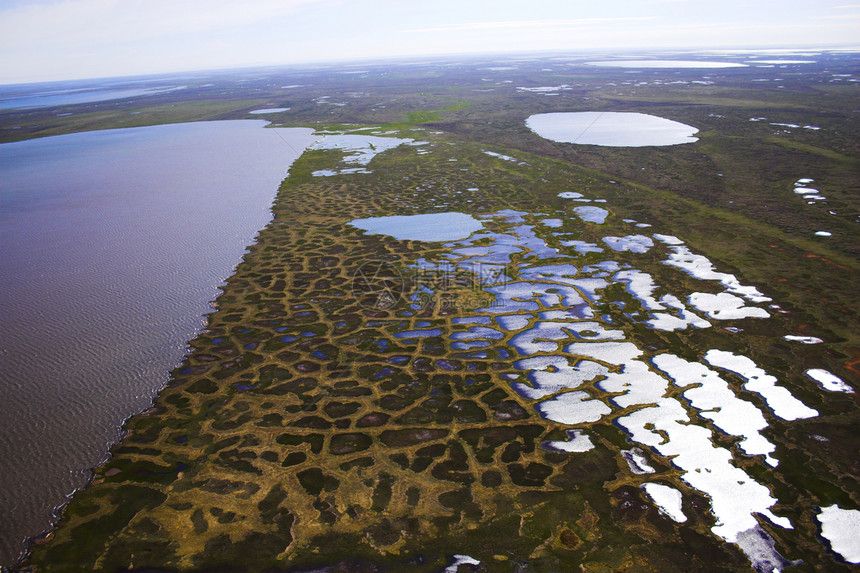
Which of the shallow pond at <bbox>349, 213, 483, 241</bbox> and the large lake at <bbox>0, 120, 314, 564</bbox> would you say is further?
the shallow pond at <bbox>349, 213, 483, 241</bbox>

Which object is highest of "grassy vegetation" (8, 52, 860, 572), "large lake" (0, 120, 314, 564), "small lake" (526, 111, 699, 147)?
"small lake" (526, 111, 699, 147)

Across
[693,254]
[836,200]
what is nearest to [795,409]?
[693,254]

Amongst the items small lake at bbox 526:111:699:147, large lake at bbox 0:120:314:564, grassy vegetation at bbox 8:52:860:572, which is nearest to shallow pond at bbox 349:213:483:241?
grassy vegetation at bbox 8:52:860:572

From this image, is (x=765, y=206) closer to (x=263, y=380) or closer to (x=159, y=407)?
(x=263, y=380)

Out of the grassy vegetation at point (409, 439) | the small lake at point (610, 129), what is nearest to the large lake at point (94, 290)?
the grassy vegetation at point (409, 439)

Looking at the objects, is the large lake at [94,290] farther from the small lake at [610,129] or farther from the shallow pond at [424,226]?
the small lake at [610,129]

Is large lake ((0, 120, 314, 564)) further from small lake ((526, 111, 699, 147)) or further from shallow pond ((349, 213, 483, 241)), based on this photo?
small lake ((526, 111, 699, 147))
